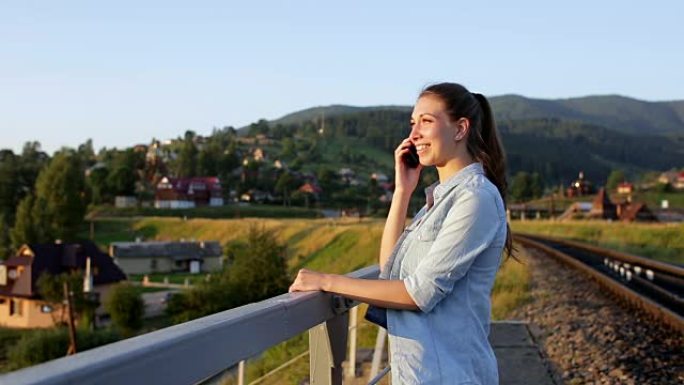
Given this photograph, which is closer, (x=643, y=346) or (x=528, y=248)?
(x=643, y=346)

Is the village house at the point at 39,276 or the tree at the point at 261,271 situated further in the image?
the village house at the point at 39,276

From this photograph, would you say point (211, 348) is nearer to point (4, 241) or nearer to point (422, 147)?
point (422, 147)

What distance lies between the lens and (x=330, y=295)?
256cm

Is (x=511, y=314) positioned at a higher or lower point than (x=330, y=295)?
lower

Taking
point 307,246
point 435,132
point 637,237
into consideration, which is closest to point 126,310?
point 307,246

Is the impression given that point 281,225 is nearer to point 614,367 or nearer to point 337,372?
point 614,367

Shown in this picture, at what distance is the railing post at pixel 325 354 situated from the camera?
2.54 meters

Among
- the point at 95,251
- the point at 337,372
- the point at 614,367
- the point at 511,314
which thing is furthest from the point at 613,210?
the point at 337,372

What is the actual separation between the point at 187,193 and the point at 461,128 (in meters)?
130

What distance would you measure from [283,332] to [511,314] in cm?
1082

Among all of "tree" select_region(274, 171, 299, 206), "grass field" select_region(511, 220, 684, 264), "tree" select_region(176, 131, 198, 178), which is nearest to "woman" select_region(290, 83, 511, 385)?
"grass field" select_region(511, 220, 684, 264)

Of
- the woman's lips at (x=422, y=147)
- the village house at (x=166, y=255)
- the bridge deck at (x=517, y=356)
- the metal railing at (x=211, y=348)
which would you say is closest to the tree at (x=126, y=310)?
the village house at (x=166, y=255)

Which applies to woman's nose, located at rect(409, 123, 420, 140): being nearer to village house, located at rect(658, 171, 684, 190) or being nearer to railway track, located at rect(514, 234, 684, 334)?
railway track, located at rect(514, 234, 684, 334)

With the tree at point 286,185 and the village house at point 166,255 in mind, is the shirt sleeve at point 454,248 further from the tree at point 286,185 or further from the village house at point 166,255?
the tree at point 286,185
